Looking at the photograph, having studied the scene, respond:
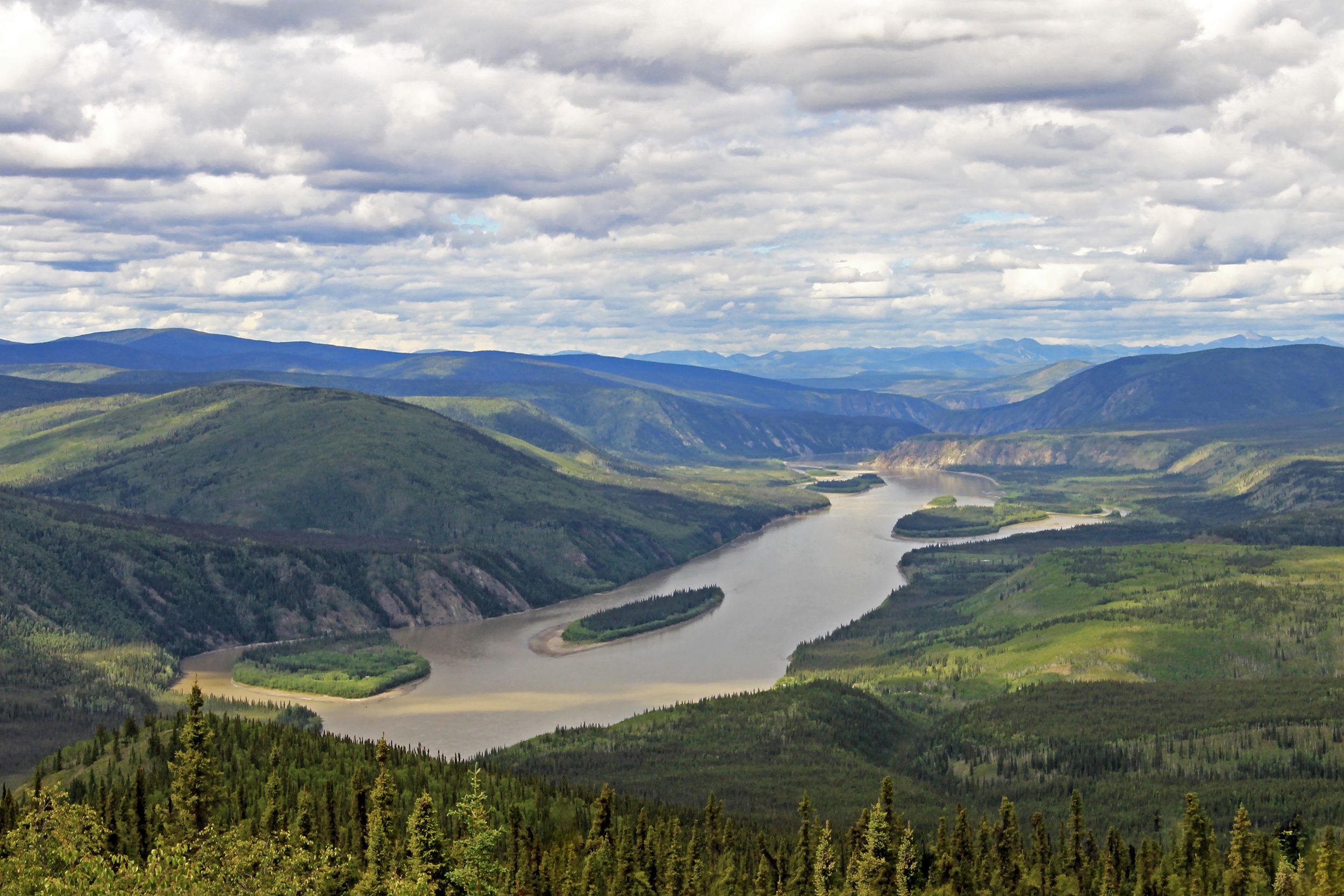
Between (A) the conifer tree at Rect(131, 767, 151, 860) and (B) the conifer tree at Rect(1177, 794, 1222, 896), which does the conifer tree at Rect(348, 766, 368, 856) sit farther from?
(B) the conifer tree at Rect(1177, 794, 1222, 896)

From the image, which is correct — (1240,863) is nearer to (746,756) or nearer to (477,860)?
(477,860)

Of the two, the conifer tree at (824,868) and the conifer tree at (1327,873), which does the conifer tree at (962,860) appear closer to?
the conifer tree at (824,868)

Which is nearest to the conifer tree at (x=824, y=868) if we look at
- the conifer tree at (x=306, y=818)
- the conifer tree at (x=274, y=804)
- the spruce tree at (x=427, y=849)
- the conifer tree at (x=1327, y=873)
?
the spruce tree at (x=427, y=849)

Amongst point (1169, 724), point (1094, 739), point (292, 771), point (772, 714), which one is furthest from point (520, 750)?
point (1169, 724)

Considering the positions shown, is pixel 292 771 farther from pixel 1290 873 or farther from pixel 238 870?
pixel 1290 873

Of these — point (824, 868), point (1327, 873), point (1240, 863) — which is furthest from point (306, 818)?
point (1327, 873)

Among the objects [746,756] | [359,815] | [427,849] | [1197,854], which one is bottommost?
[1197,854]
